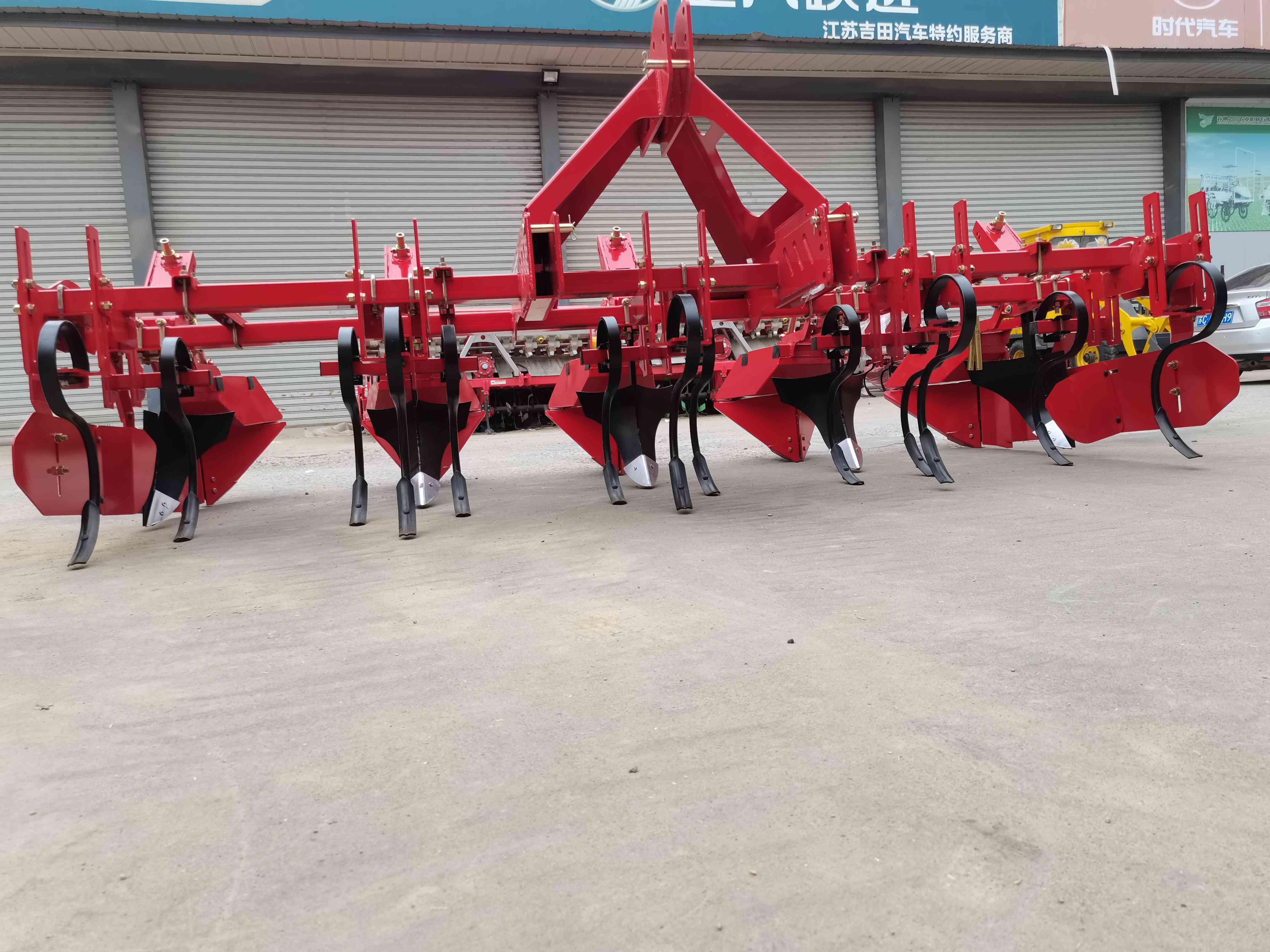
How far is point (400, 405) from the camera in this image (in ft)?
13.2

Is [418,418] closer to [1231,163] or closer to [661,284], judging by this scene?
[661,284]

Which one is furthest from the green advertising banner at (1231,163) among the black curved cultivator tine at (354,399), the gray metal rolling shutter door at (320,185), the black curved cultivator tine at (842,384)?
the black curved cultivator tine at (354,399)

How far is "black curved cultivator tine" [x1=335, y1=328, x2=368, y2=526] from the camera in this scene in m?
3.93

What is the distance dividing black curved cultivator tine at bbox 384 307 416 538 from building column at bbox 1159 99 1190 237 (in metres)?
13.4

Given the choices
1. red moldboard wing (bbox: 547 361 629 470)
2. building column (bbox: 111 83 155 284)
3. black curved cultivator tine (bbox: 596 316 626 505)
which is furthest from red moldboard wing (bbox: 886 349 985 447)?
Result: building column (bbox: 111 83 155 284)

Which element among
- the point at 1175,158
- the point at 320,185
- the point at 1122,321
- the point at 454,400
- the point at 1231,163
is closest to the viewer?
the point at 454,400

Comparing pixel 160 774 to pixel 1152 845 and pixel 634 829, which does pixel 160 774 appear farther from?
pixel 1152 845

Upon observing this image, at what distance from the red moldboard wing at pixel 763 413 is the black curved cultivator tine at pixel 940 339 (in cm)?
75

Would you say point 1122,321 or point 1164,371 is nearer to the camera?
point 1164,371

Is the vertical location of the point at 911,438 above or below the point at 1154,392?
below

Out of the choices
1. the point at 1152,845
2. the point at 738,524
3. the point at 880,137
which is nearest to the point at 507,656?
the point at 1152,845

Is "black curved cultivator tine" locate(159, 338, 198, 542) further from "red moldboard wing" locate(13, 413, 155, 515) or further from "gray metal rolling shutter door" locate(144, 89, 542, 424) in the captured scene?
"gray metal rolling shutter door" locate(144, 89, 542, 424)

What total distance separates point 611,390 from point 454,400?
75 cm

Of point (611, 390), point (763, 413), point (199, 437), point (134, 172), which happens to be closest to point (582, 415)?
point (611, 390)
